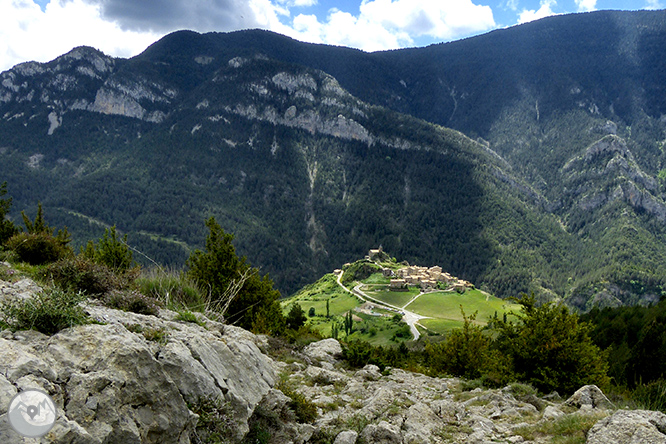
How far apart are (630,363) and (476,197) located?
615 feet

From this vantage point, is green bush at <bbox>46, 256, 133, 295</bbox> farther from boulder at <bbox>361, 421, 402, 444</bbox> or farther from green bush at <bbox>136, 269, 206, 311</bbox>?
boulder at <bbox>361, 421, 402, 444</bbox>

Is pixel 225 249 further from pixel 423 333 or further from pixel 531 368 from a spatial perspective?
pixel 423 333

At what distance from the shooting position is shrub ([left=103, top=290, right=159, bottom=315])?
6.79m

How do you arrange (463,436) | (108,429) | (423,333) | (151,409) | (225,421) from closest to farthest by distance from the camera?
(108,429), (151,409), (225,421), (463,436), (423,333)

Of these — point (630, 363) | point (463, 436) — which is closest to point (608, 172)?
point (630, 363)

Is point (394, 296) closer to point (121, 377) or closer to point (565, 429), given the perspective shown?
point (565, 429)

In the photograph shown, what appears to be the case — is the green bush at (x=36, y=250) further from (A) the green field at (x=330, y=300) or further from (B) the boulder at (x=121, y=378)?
(A) the green field at (x=330, y=300)

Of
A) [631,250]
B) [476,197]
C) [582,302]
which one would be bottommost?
[582,302]

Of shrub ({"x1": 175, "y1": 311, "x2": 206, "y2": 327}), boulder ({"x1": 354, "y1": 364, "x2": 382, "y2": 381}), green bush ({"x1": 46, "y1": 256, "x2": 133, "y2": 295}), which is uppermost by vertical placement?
green bush ({"x1": 46, "y1": 256, "x2": 133, "y2": 295})

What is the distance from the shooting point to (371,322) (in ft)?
240

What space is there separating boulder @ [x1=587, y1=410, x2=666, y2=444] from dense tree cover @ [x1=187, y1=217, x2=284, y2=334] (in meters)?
11.1

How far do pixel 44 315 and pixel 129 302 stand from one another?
98.0 inches

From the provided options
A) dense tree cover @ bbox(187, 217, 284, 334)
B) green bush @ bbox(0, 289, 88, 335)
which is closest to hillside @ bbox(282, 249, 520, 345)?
dense tree cover @ bbox(187, 217, 284, 334)

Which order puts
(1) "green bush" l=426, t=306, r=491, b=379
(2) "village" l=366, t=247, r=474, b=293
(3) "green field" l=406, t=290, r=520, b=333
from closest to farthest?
(1) "green bush" l=426, t=306, r=491, b=379 → (3) "green field" l=406, t=290, r=520, b=333 → (2) "village" l=366, t=247, r=474, b=293
